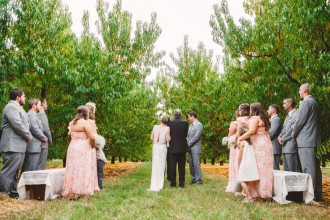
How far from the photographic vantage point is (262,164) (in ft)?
25.8

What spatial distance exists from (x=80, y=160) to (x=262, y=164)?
13.5ft

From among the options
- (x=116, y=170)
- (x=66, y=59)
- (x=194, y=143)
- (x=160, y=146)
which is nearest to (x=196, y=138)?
(x=194, y=143)

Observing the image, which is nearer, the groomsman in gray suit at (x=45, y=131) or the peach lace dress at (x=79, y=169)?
the peach lace dress at (x=79, y=169)

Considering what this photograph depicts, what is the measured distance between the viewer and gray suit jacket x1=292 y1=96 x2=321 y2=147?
7.85 metres

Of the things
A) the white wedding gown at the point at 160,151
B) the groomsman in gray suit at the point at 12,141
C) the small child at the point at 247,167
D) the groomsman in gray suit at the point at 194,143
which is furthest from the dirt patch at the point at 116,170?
the small child at the point at 247,167

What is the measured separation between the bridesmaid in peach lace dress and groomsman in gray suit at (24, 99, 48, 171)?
1.35 m

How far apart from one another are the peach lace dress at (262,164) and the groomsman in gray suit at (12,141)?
16.9 ft

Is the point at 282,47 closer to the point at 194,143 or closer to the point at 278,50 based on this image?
the point at 278,50

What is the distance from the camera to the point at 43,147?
32.3 feet

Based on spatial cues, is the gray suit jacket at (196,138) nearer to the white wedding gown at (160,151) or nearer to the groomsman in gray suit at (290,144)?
the white wedding gown at (160,151)

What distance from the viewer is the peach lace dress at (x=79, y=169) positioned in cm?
828

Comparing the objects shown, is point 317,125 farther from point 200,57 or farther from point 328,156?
point 200,57

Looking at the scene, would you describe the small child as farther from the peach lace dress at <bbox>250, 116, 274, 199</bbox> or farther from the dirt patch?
the dirt patch

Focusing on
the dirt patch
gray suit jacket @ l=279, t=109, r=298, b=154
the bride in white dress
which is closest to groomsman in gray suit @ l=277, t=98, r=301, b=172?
gray suit jacket @ l=279, t=109, r=298, b=154
